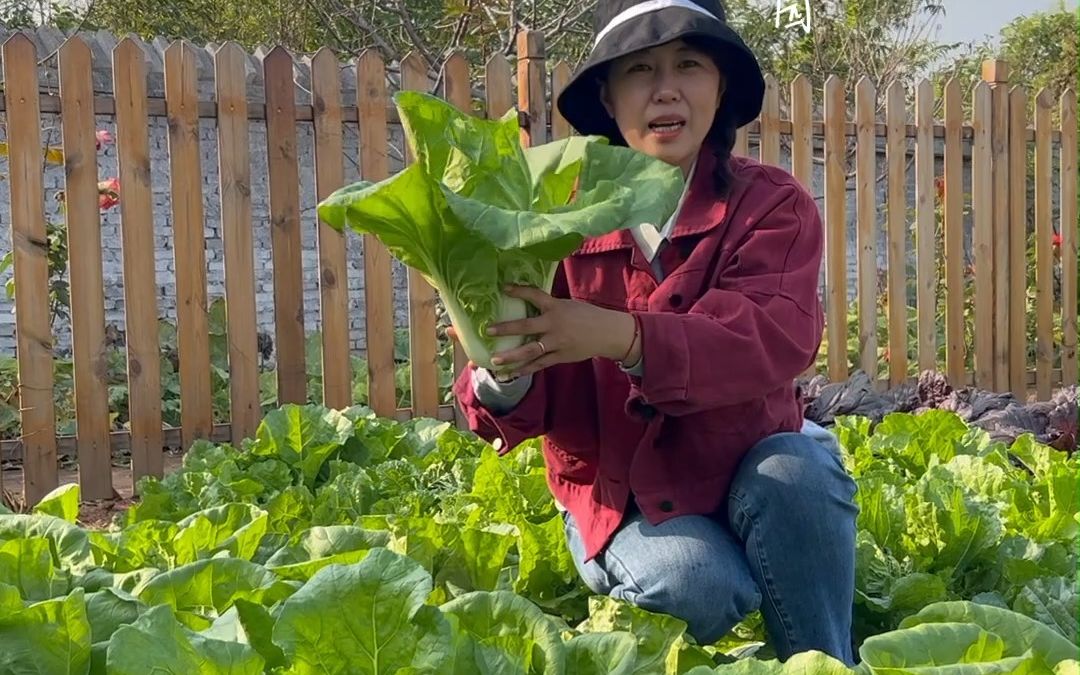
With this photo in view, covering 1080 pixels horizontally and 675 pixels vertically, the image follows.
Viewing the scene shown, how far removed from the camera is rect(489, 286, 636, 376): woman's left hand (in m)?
1.68

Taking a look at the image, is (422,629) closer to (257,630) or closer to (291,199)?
(257,630)

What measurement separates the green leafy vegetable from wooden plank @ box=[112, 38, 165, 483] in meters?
3.03

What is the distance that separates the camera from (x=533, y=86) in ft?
16.8

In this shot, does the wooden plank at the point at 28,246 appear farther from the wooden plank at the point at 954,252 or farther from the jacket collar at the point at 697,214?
the wooden plank at the point at 954,252

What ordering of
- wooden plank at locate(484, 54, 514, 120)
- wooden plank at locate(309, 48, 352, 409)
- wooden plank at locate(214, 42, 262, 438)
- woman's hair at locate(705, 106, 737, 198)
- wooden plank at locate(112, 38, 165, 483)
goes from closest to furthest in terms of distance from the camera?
woman's hair at locate(705, 106, 737, 198), wooden plank at locate(112, 38, 165, 483), wooden plank at locate(214, 42, 262, 438), wooden plank at locate(309, 48, 352, 409), wooden plank at locate(484, 54, 514, 120)

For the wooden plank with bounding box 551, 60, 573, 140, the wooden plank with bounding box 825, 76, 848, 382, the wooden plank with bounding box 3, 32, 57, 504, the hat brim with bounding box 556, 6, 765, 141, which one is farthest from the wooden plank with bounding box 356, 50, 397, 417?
the hat brim with bounding box 556, 6, 765, 141

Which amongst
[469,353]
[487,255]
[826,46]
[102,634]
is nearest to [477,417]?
[469,353]

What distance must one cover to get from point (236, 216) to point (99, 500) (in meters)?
1.27

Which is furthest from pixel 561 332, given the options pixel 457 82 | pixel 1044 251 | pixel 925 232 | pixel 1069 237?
pixel 1069 237

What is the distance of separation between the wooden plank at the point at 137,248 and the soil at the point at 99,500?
0.16 m

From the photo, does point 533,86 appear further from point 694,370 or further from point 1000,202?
point 694,370

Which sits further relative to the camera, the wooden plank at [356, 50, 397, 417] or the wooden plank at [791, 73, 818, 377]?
the wooden plank at [791, 73, 818, 377]

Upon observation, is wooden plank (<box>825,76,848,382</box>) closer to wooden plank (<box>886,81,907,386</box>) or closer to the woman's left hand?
wooden plank (<box>886,81,907,386</box>)

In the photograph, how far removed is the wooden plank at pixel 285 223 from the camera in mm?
4625
